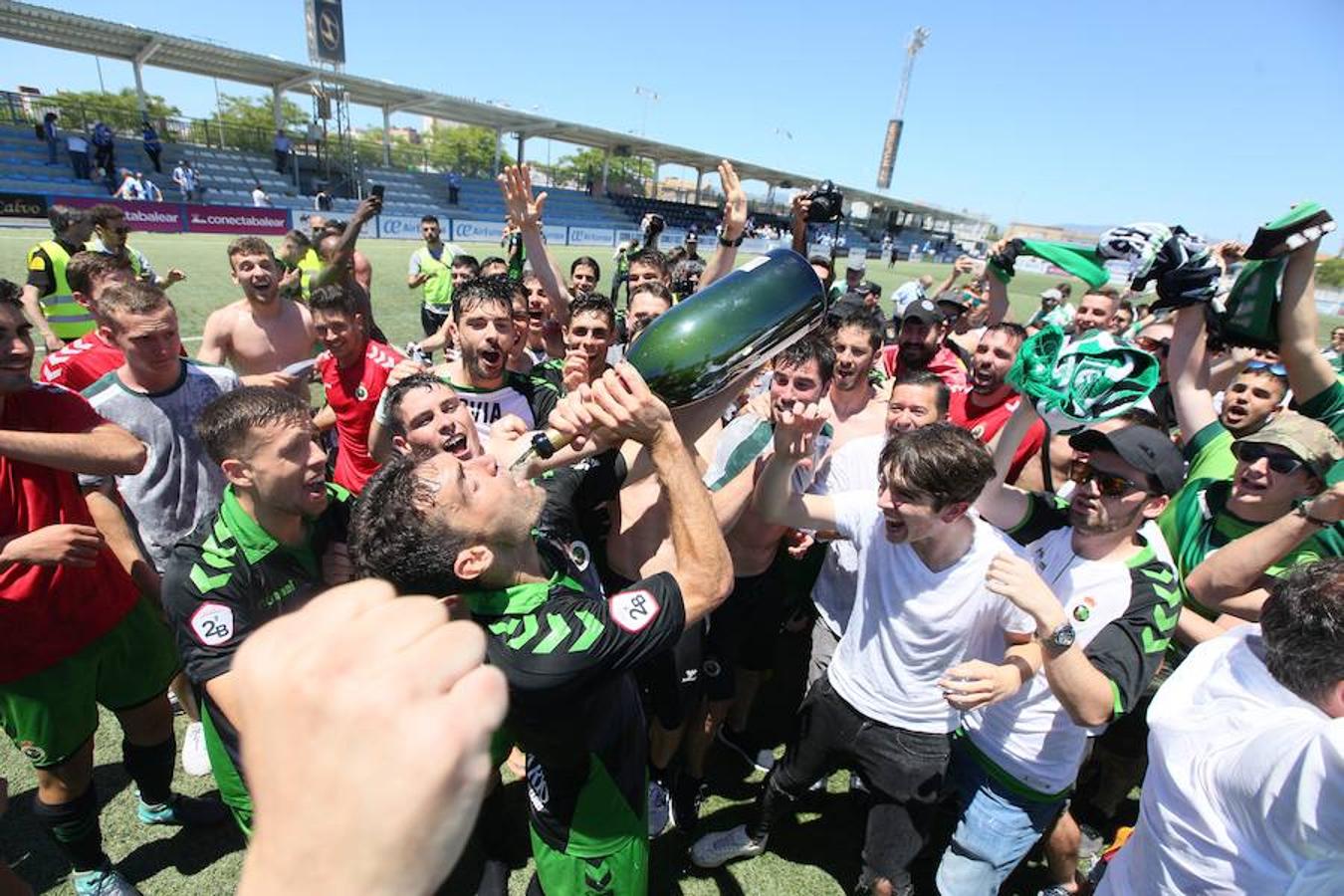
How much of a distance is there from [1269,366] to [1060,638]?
3.79 m

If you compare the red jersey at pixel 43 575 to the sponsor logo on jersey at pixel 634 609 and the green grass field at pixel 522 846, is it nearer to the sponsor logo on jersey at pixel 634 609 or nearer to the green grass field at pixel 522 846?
the green grass field at pixel 522 846

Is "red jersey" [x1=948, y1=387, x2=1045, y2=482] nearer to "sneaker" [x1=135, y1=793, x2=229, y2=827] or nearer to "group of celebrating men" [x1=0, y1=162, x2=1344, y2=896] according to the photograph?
"group of celebrating men" [x1=0, y1=162, x2=1344, y2=896]

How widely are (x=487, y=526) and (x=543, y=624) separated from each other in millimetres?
302

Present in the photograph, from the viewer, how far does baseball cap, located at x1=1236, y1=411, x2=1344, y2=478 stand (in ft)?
8.36

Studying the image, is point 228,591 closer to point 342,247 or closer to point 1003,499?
point 1003,499

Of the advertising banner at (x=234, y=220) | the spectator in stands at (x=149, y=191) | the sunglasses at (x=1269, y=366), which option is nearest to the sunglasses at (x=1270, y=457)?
the sunglasses at (x=1269, y=366)

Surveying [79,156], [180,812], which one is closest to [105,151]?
[79,156]

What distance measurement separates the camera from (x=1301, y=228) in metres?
2.30

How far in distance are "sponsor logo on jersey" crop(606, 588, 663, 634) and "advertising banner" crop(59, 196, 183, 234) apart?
2623 centimetres

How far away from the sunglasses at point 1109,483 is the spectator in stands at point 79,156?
34.9 metres

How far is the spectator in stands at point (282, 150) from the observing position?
32.8 metres

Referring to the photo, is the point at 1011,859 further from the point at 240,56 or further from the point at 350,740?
the point at 240,56

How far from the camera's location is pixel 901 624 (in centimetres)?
246

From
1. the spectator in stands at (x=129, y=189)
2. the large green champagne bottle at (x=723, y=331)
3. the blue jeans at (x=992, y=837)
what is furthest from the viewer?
the spectator in stands at (x=129, y=189)
